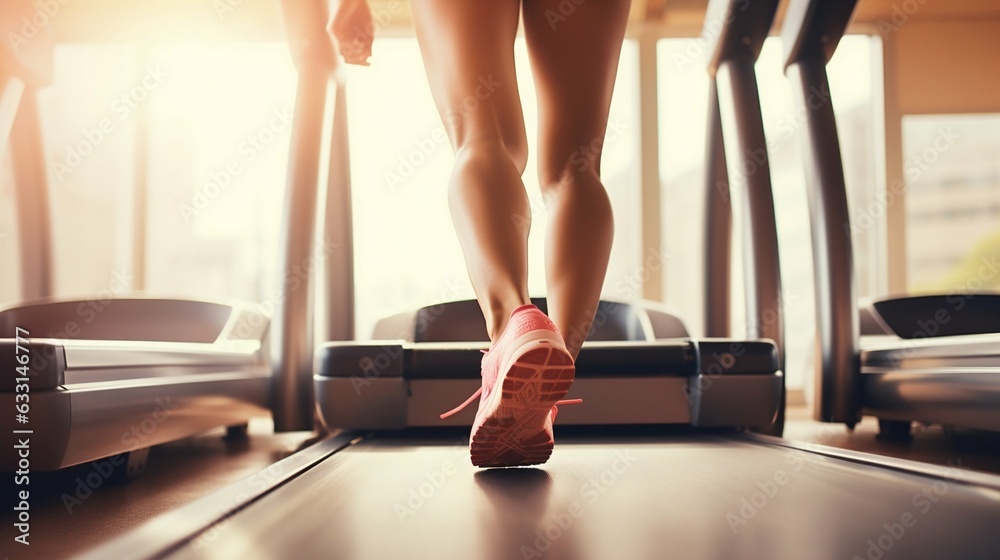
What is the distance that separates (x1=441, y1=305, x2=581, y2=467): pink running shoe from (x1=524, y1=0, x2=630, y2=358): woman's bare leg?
15 cm

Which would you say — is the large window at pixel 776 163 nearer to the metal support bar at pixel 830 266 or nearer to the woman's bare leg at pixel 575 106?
the metal support bar at pixel 830 266

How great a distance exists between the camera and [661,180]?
361cm

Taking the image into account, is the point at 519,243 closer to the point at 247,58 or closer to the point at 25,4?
the point at 25,4

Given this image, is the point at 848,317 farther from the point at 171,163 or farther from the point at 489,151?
the point at 171,163

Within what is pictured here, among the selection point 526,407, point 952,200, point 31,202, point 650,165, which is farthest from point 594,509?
point 952,200

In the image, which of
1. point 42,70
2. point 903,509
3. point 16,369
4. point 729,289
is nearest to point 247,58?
point 42,70

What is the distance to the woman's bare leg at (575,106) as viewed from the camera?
3.25 ft

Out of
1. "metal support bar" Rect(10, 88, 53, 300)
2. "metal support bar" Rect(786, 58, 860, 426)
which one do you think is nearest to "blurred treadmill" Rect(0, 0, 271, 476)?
"metal support bar" Rect(10, 88, 53, 300)

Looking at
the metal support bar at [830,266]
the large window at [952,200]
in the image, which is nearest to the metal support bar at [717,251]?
the metal support bar at [830,266]

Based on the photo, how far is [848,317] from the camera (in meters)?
1.83

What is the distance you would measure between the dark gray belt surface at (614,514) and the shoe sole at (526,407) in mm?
40

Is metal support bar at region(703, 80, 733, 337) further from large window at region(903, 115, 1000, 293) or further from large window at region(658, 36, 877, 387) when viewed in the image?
large window at region(903, 115, 1000, 293)

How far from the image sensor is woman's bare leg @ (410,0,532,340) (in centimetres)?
90

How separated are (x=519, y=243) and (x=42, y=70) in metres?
1.76
